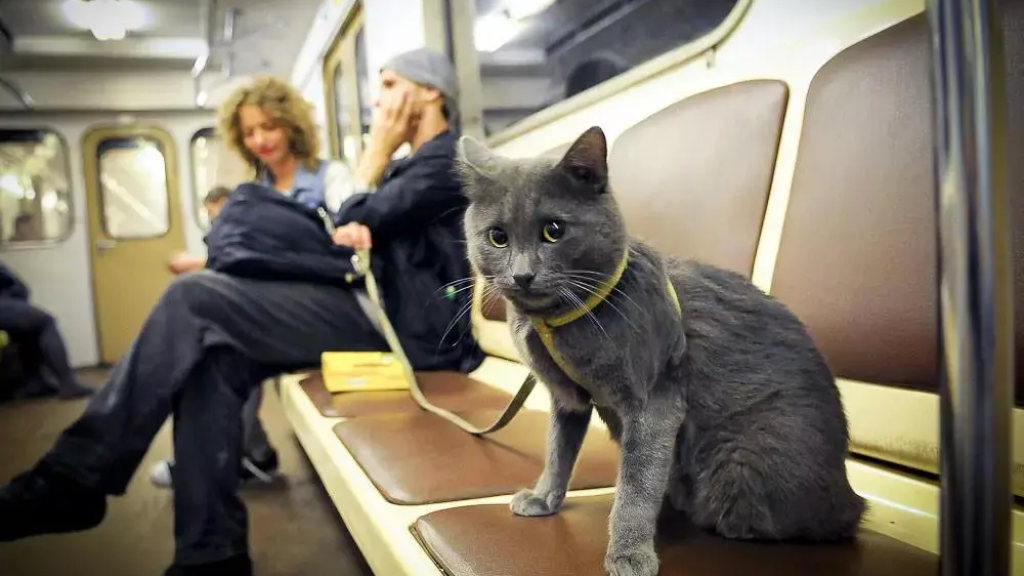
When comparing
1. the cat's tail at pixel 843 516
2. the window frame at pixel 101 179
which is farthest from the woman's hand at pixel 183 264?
the cat's tail at pixel 843 516

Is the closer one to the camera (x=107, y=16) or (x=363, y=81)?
(x=107, y=16)

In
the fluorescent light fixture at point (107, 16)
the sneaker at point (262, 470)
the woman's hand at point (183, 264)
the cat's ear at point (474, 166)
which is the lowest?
the sneaker at point (262, 470)

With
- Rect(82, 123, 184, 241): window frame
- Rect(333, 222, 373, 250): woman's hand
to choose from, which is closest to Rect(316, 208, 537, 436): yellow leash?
Rect(333, 222, 373, 250): woman's hand

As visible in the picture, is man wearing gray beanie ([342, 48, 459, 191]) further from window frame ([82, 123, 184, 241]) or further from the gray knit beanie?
window frame ([82, 123, 184, 241])

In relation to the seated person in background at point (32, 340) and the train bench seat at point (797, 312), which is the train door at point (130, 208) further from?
the train bench seat at point (797, 312)

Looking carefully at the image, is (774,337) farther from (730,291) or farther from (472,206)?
(472,206)

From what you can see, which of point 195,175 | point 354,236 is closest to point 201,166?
point 195,175

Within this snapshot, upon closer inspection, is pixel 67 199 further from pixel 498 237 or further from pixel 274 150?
pixel 498 237

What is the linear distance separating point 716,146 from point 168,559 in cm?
123

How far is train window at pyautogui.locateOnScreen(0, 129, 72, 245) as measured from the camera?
1909mm

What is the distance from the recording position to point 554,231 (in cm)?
56

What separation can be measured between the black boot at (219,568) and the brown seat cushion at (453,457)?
1.06ft

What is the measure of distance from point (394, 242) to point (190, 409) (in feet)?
1.94

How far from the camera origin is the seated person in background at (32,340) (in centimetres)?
162
